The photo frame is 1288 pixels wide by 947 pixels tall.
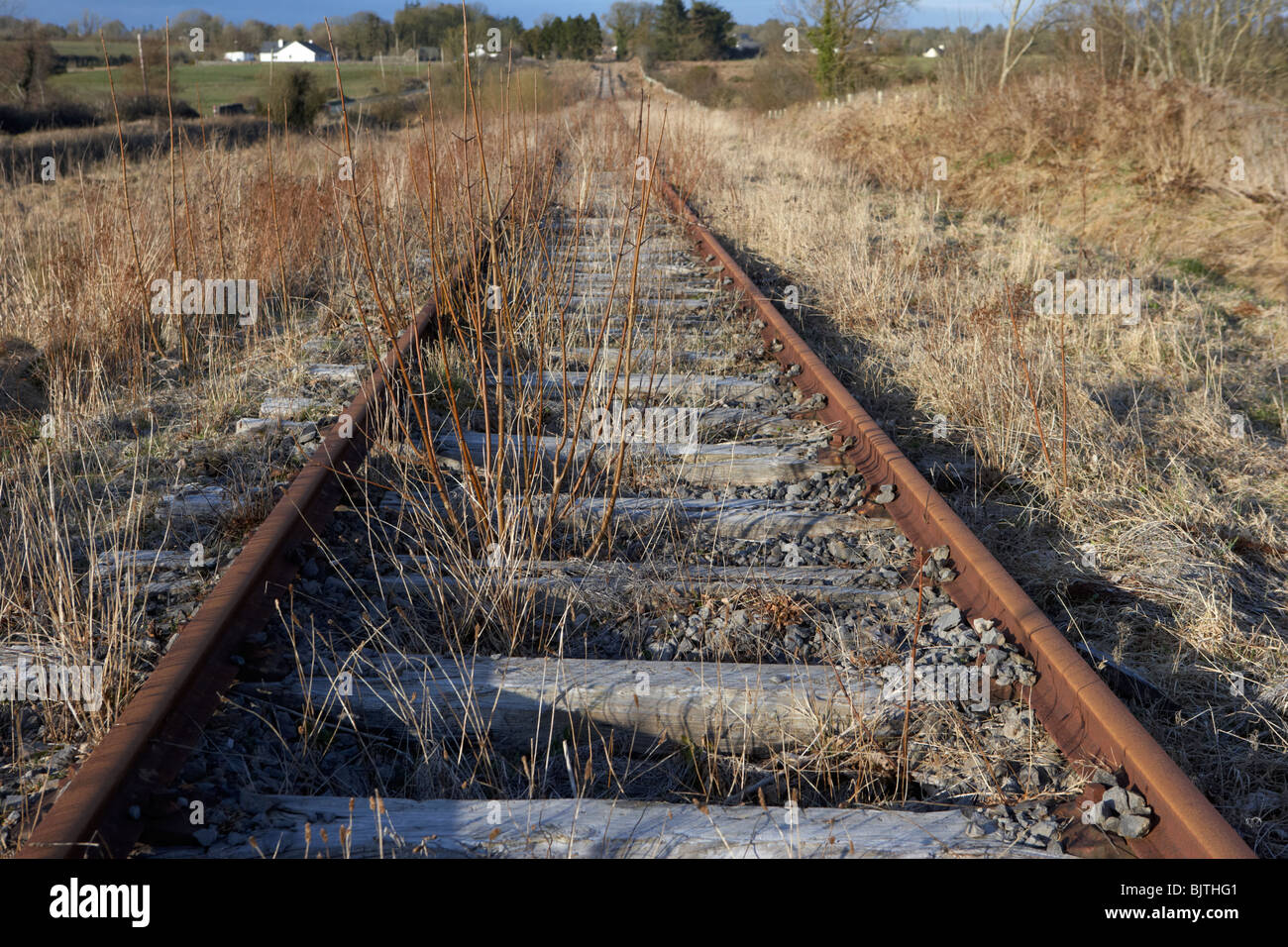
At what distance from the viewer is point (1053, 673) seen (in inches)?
91.1

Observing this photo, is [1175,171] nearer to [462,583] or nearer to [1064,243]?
[1064,243]

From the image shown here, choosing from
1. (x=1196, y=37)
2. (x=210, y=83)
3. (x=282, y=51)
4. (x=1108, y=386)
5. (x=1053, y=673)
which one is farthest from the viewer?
(x=210, y=83)

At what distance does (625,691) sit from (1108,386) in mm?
3707

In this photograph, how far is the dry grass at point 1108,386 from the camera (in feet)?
8.88

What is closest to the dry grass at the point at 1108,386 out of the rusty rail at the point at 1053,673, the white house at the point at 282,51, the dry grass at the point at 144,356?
the rusty rail at the point at 1053,673

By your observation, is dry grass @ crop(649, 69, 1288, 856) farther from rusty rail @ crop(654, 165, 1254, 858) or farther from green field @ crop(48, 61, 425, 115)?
green field @ crop(48, 61, 425, 115)

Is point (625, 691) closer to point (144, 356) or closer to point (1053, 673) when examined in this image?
point (1053, 673)

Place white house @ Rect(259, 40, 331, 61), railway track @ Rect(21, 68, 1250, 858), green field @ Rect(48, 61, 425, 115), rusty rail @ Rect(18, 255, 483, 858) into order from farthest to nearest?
green field @ Rect(48, 61, 425, 115) < white house @ Rect(259, 40, 331, 61) < railway track @ Rect(21, 68, 1250, 858) < rusty rail @ Rect(18, 255, 483, 858)

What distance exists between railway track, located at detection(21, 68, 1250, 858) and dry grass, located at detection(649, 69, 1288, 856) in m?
A: 0.38

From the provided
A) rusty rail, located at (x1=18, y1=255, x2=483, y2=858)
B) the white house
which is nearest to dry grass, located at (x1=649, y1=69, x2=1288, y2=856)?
rusty rail, located at (x1=18, y1=255, x2=483, y2=858)

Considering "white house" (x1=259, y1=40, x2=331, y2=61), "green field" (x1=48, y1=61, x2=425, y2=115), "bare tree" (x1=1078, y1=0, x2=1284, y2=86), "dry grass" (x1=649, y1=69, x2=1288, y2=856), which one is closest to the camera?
"dry grass" (x1=649, y1=69, x2=1288, y2=856)

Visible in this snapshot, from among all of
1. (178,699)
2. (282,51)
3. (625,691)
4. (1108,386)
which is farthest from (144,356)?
(1108,386)

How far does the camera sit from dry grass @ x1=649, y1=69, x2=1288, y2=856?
107 inches

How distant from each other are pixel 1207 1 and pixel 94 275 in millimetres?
13168
